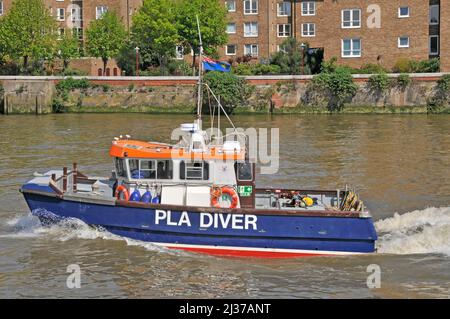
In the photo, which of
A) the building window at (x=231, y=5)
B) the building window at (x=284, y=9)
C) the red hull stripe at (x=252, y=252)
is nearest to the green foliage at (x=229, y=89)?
the building window at (x=284, y=9)

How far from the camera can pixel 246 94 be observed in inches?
2547

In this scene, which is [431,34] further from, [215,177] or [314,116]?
[215,177]

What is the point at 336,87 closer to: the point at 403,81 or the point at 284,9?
the point at 403,81

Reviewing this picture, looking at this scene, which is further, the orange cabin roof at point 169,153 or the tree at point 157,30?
the tree at point 157,30

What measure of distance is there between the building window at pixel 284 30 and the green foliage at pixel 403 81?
20.2 m

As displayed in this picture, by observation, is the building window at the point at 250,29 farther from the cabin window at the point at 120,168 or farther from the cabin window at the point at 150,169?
the cabin window at the point at 150,169

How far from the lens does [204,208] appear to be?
21.1 metres

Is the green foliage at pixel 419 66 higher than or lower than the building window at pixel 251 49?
lower

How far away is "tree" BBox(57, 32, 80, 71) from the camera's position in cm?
7706

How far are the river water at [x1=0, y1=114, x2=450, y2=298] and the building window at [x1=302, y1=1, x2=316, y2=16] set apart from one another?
36897 millimetres

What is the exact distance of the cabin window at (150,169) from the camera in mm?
21906

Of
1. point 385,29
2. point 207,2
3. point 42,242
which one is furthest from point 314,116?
point 42,242

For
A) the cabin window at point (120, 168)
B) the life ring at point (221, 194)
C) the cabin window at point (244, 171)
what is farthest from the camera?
the cabin window at point (120, 168)

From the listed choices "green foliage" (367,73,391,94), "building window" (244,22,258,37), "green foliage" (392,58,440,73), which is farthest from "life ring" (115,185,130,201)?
"building window" (244,22,258,37)
